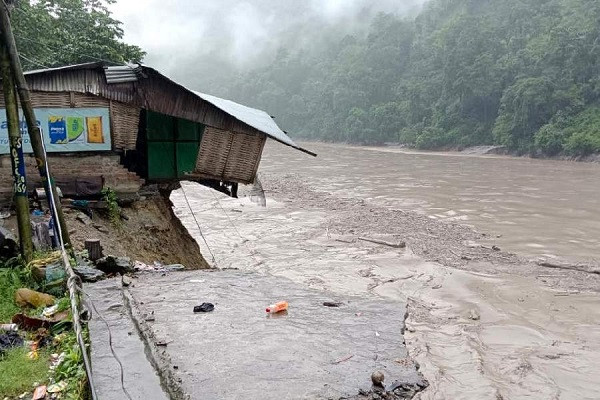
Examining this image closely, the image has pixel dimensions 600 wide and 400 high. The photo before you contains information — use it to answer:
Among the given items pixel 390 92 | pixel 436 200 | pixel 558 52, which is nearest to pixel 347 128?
pixel 390 92

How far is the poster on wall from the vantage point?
985 centimetres

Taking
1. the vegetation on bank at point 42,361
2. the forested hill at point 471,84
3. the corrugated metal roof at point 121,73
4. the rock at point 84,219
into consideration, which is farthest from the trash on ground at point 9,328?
the forested hill at point 471,84

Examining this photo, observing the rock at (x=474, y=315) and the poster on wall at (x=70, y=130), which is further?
the poster on wall at (x=70, y=130)

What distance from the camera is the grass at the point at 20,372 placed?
4.01 m

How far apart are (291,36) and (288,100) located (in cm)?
5356

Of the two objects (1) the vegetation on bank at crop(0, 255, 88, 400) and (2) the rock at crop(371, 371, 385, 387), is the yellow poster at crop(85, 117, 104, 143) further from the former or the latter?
(2) the rock at crop(371, 371, 385, 387)

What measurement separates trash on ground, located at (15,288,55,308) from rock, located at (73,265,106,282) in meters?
0.69

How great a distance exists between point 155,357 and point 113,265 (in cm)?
310

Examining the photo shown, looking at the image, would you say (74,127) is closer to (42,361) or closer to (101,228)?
(101,228)

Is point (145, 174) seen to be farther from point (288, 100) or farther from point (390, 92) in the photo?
point (288, 100)

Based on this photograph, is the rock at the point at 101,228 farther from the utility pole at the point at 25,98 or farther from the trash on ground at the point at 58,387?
the trash on ground at the point at 58,387

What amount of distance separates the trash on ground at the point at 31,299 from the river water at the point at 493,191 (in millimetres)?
11869

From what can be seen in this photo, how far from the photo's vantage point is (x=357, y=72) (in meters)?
65.8

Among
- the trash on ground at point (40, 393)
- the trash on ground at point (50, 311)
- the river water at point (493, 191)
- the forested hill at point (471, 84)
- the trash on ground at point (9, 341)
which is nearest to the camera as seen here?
the trash on ground at point (40, 393)
